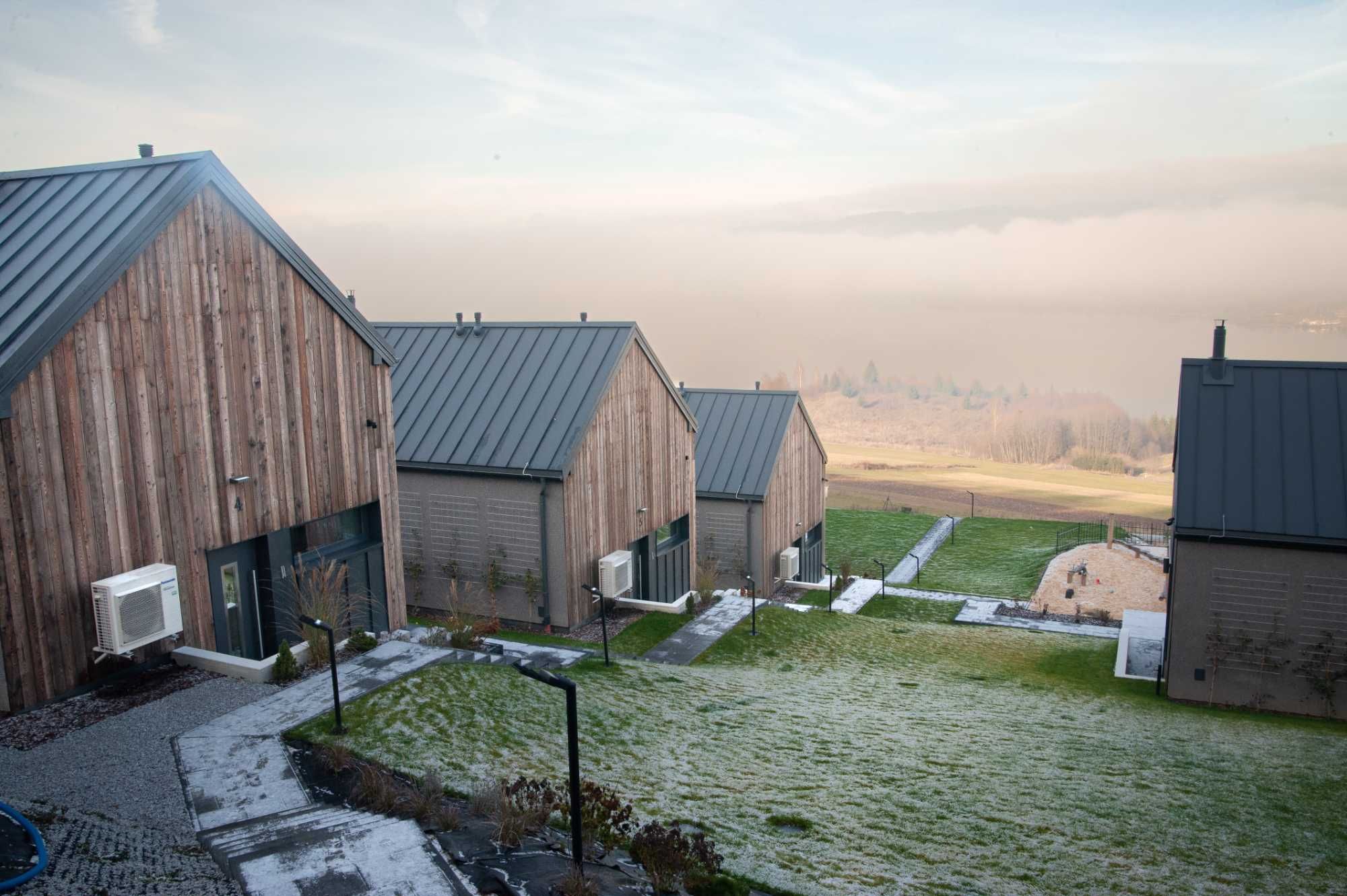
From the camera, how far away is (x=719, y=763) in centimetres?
943

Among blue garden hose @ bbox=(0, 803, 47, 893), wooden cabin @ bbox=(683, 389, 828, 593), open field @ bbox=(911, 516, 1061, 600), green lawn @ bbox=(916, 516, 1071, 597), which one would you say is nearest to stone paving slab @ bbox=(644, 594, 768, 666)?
wooden cabin @ bbox=(683, 389, 828, 593)

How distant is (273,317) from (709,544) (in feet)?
44.6

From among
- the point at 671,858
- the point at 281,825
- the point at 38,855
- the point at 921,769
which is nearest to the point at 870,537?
the point at 921,769

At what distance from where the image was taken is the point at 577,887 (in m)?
6.03

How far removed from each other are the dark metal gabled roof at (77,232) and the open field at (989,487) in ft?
113

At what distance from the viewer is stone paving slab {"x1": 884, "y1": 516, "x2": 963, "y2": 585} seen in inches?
1105

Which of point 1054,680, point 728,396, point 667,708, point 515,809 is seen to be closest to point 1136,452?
point 728,396

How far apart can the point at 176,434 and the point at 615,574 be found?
8.27m

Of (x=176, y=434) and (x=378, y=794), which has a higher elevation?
(x=176, y=434)

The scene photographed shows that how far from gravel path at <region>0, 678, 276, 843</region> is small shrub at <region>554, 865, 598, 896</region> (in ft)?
10.4

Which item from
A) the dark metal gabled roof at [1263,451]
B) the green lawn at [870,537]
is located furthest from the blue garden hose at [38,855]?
the green lawn at [870,537]

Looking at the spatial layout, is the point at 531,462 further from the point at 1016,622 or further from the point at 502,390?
the point at 1016,622

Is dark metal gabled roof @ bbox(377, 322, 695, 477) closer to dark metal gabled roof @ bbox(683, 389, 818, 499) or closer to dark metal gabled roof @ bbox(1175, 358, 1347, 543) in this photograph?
dark metal gabled roof @ bbox(683, 389, 818, 499)

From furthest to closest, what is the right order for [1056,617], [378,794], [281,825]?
[1056,617] → [378,794] → [281,825]
